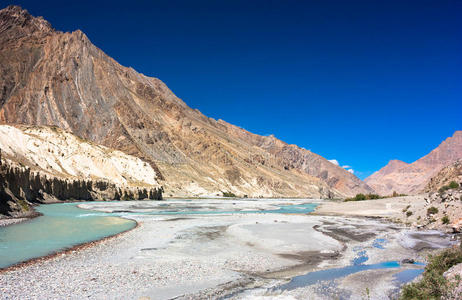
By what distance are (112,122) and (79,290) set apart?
5102 inches

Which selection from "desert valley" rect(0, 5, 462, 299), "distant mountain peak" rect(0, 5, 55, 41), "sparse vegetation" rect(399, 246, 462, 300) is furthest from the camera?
"distant mountain peak" rect(0, 5, 55, 41)

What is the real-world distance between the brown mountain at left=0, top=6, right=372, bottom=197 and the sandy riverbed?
85545 mm

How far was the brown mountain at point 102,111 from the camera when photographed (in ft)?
404

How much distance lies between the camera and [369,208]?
45781 millimetres

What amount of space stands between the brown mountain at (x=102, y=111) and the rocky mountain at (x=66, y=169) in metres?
18.6

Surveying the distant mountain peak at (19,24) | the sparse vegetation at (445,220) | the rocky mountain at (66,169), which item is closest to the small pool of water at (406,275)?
the sparse vegetation at (445,220)

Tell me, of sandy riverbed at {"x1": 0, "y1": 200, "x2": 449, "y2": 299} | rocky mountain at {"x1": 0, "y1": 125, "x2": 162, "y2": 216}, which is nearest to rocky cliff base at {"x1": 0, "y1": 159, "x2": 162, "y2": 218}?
rocky mountain at {"x1": 0, "y1": 125, "x2": 162, "y2": 216}

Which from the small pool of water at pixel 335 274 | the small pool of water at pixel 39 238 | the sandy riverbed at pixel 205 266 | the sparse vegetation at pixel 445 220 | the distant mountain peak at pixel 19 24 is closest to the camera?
the sandy riverbed at pixel 205 266

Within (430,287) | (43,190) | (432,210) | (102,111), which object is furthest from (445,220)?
(102,111)

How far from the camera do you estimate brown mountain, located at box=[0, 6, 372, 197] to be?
12300 centimetres

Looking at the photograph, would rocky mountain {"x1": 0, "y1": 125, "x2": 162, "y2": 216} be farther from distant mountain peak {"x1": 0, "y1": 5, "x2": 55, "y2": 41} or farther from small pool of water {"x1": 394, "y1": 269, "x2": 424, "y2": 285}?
distant mountain peak {"x1": 0, "y1": 5, "x2": 55, "y2": 41}

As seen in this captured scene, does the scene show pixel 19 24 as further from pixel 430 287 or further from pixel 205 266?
pixel 430 287

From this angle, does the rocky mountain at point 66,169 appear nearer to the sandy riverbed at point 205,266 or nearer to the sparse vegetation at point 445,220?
the sandy riverbed at point 205,266

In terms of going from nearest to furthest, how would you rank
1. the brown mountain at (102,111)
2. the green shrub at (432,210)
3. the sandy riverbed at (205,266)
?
the sandy riverbed at (205,266) < the green shrub at (432,210) < the brown mountain at (102,111)
